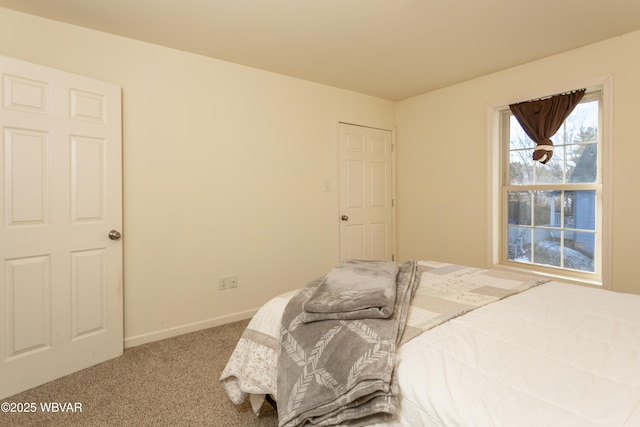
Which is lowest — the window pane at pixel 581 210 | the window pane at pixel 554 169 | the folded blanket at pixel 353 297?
the folded blanket at pixel 353 297

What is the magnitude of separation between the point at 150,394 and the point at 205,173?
165 centimetres

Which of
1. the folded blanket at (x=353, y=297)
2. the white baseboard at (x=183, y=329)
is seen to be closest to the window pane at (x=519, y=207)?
the folded blanket at (x=353, y=297)

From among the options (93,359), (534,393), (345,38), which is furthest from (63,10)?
(534,393)

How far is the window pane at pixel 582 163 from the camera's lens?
272 centimetres

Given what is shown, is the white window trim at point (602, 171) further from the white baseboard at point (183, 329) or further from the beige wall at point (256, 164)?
the white baseboard at point (183, 329)

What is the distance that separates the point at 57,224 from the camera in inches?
82.3

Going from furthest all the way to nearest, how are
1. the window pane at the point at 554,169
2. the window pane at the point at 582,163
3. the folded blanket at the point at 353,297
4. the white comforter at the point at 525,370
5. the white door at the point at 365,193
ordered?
the white door at the point at 365,193
the window pane at the point at 554,169
the window pane at the point at 582,163
the folded blanket at the point at 353,297
the white comforter at the point at 525,370

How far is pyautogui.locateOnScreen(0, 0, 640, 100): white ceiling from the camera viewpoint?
6.86 feet

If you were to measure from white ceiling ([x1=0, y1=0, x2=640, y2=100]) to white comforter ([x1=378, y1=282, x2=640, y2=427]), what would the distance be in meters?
1.90

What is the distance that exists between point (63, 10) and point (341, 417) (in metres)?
2.75

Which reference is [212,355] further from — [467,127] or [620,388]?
[467,127]

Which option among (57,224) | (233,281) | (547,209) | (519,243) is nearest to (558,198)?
(547,209)

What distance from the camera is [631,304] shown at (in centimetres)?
148

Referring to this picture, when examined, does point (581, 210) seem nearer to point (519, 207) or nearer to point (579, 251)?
point (579, 251)
